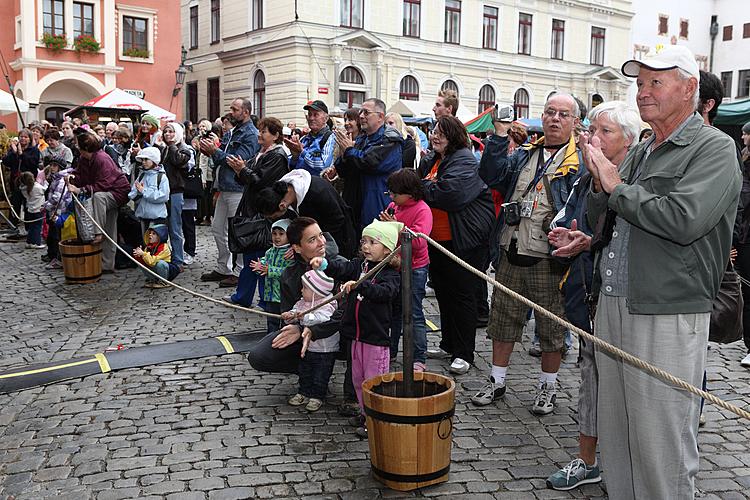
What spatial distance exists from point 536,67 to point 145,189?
32.3 m

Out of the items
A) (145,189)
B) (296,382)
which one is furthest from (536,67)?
(296,382)

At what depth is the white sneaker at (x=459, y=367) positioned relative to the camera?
5.88m

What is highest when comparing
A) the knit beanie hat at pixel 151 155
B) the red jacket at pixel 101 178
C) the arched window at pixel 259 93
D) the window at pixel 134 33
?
the window at pixel 134 33

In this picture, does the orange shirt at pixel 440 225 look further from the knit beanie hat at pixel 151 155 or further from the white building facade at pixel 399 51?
the white building facade at pixel 399 51

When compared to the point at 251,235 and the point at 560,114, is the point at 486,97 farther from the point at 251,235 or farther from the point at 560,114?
the point at 560,114

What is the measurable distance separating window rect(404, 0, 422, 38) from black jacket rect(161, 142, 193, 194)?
2562 cm

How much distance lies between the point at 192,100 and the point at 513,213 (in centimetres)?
3557

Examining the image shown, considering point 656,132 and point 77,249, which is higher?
point 656,132

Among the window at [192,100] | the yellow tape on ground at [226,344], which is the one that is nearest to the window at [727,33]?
the window at [192,100]

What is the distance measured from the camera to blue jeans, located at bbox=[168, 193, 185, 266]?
Result: 966 cm

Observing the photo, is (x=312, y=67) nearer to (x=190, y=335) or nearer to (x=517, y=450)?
(x=190, y=335)

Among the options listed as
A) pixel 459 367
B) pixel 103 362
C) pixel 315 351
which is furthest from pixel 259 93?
pixel 315 351

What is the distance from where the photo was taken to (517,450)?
447 cm

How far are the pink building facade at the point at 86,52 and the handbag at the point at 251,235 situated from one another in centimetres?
2482
